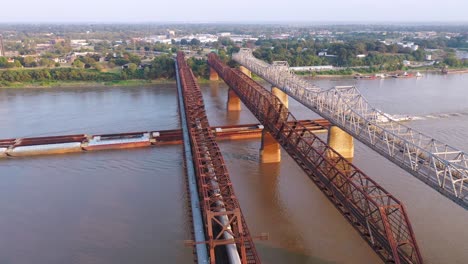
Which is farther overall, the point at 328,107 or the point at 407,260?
the point at 328,107

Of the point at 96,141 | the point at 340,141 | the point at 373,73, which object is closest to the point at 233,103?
the point at 96,141

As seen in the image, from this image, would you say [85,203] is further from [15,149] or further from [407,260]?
[407,260]

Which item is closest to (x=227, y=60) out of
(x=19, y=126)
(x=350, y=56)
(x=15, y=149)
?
(x=350, y=56)

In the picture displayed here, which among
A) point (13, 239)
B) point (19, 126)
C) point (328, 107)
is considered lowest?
point (13, 239)

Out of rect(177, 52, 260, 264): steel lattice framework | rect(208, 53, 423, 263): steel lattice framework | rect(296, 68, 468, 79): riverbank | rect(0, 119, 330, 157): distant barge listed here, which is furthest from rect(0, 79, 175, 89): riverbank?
rect(177, 52, 260, 264): steel lattice framework

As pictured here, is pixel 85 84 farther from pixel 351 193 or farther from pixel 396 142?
pixel 351 193

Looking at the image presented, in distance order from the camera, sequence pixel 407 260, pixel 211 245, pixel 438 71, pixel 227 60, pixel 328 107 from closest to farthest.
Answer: pixel 211 245, pixel 407 260, pixel 328 107, pixel 227 60, pixel 438 71
